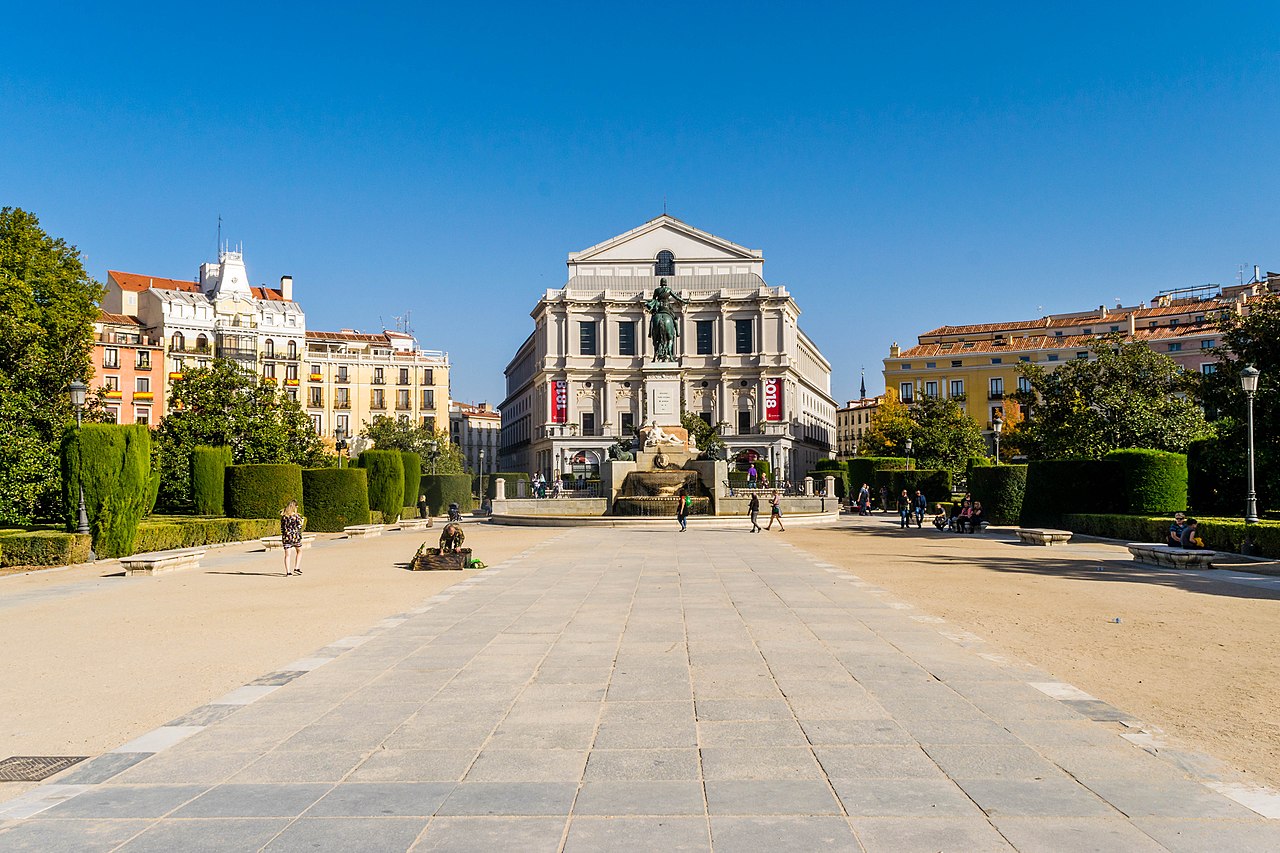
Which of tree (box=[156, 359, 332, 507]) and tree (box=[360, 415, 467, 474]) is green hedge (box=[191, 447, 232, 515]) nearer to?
tree (box=[156, 359, 332, 507])

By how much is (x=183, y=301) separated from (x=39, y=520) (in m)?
62.3

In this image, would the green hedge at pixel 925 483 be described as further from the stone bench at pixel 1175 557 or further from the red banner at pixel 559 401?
the red banner at pixel 559 401

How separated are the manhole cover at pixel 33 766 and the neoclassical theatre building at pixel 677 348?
84.1m

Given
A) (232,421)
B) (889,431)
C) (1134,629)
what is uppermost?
(889,431)

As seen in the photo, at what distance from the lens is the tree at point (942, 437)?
7025 centimetres

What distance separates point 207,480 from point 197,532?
850 centimetres

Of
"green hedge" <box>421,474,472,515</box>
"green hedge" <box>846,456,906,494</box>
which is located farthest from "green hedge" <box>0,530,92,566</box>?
"green hedge" <box>846,456,906,494</box>

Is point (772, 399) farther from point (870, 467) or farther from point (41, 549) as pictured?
point (41, 549)

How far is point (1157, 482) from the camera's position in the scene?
95.7 ft

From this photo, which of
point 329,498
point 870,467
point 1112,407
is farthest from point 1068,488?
point 870,467

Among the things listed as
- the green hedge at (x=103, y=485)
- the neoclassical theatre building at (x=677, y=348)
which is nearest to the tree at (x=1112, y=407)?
the green hedge at (x=103, y=485)

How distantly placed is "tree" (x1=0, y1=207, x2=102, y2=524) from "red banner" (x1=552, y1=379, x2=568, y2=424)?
5305 cm

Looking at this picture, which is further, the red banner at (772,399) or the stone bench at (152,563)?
the red banner at (772,399)

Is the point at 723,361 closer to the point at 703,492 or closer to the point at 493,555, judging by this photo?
the point at 703,492
